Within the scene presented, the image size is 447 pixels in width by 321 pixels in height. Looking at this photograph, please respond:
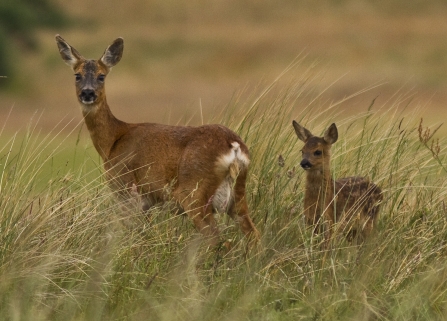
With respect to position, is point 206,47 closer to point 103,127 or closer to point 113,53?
point 113,53

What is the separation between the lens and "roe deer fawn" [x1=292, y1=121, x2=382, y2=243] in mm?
7731

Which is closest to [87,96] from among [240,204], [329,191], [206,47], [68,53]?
[68,53]

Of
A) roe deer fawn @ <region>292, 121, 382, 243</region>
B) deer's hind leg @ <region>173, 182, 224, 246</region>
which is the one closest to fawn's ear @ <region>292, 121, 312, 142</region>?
roe deer fawn @ <region>292, 121, 382, 243</region>

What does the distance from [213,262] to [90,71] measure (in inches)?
83.0

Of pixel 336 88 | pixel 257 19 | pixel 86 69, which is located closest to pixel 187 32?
pixel 257 19

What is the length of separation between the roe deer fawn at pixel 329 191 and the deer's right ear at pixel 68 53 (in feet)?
5.49

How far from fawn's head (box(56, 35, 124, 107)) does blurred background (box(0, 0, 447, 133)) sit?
22274 millimetres

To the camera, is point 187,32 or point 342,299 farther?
point 187,32

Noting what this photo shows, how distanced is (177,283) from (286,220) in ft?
5.17

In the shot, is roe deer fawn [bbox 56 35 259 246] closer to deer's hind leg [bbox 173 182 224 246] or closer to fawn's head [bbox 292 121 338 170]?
deer's hind leg [bbox 173 182 224 246]

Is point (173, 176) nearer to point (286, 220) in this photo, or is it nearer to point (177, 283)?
point (286, 220)

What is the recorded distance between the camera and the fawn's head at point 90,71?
845cm

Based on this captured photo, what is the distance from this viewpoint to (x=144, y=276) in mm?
6645

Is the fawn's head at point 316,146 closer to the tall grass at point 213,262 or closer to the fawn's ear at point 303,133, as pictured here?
the fawn's ear at point 303,133
